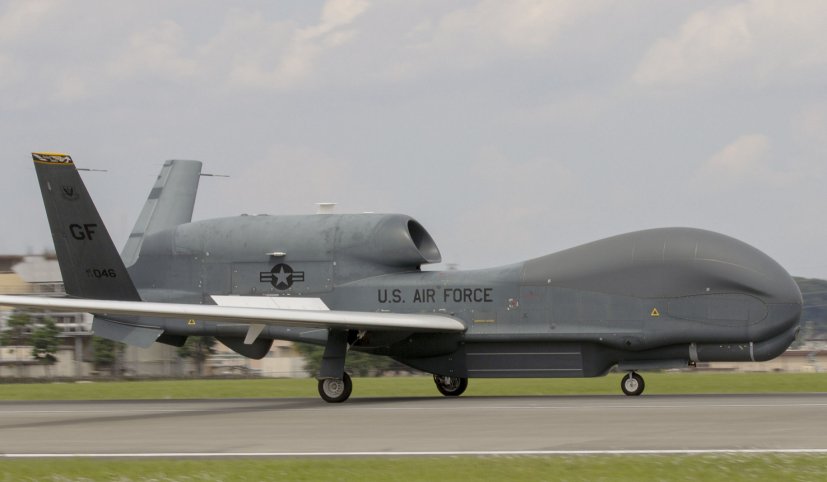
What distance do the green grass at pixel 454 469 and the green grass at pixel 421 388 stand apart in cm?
1582

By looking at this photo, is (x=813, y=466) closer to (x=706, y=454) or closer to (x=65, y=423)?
(x=706, y=454)

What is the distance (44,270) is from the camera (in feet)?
265

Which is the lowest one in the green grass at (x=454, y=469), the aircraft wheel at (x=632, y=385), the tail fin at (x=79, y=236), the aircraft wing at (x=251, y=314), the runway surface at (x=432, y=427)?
the green grass at (x=454, y=469)

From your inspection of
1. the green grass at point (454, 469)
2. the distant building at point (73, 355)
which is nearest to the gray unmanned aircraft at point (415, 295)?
the green grass at point (454, 469)

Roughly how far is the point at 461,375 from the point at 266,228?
19.1 feet

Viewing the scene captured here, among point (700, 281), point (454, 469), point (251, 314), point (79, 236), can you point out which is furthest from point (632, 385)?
point (454, 469)

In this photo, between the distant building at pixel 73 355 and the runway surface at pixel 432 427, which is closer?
the runway surface at pixel 432 427

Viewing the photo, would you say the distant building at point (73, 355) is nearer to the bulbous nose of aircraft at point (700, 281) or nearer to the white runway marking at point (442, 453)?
the bulbous nose of aircraft at point (700, 281)

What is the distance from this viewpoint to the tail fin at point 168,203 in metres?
30.9

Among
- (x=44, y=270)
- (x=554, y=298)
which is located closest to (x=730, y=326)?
(x=554, y=298)

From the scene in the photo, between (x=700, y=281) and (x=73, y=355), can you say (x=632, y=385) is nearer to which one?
(x=700, y=281)

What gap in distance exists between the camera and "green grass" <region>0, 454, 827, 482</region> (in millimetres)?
11938

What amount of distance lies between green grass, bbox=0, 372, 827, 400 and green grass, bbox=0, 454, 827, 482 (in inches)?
623

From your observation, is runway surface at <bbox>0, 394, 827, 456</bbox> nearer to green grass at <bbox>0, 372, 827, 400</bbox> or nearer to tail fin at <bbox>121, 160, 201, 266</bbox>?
green grass at <bbox>0, 372, 827, 400</bbox>
